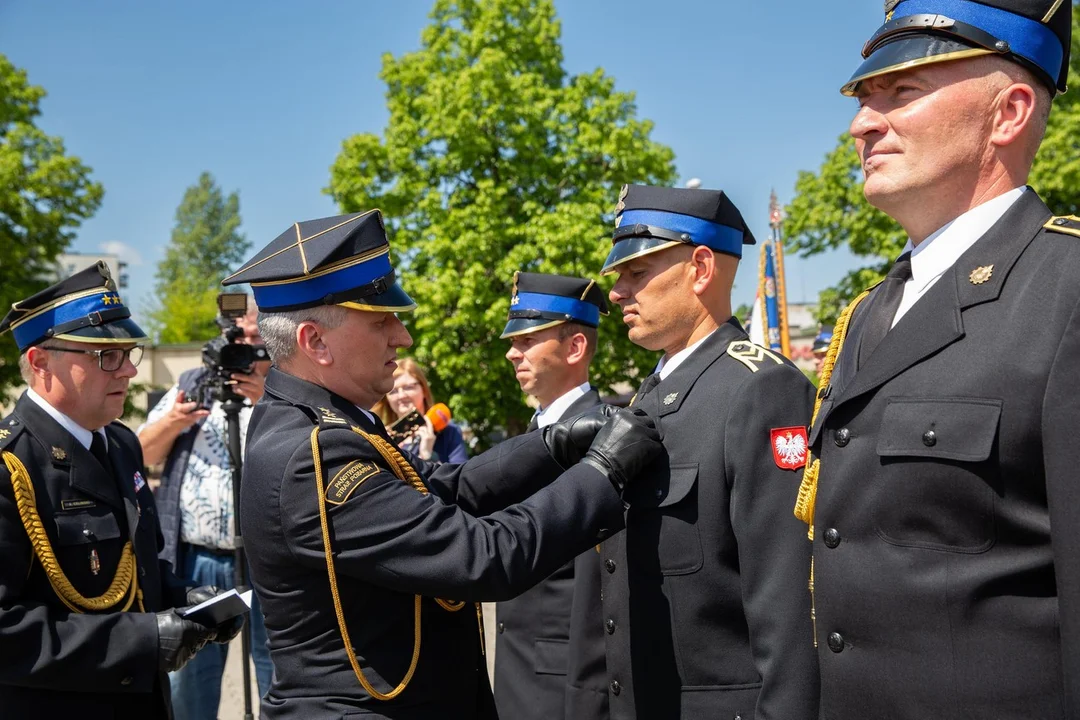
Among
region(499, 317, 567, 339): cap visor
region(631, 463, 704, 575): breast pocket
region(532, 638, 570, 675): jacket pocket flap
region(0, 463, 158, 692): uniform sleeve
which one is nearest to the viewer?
region(631, 463, 704, 575): breast pocket

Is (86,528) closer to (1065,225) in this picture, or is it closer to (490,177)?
(1065,225)

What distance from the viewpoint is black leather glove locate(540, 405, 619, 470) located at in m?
3.12

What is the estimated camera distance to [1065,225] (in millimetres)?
1790

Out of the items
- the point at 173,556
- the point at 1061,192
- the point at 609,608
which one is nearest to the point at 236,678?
the point at 173,556

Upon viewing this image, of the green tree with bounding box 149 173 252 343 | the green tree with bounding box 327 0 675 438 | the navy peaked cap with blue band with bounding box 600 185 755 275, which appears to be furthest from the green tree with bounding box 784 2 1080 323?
the green tree with bounding box 149 173 252 343

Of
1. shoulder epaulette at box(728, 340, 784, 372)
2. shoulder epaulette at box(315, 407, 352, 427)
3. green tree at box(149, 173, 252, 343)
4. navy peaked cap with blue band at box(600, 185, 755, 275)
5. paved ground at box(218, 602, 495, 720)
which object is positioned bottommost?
paved ground at box(218, 602, 495, 720)

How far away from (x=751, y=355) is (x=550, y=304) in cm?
209

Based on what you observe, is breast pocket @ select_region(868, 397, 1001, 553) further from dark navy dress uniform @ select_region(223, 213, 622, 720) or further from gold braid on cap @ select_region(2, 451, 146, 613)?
gold braid on cap @ select_region(2, 451, 146, 613)

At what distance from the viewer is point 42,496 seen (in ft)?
10.8

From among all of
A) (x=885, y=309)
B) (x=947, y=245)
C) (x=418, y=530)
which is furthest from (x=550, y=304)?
(x=947, y=245)

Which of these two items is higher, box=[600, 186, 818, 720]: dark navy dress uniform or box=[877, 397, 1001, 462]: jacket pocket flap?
box=[877, 397, 1001, 462]: jacket pocket flap

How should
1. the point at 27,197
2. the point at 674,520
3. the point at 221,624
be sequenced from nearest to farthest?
1. the point at 674,520
2. the point at 221,624
3. the point at 27,197

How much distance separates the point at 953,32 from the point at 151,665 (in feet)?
10.0

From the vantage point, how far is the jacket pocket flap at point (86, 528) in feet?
10.9
